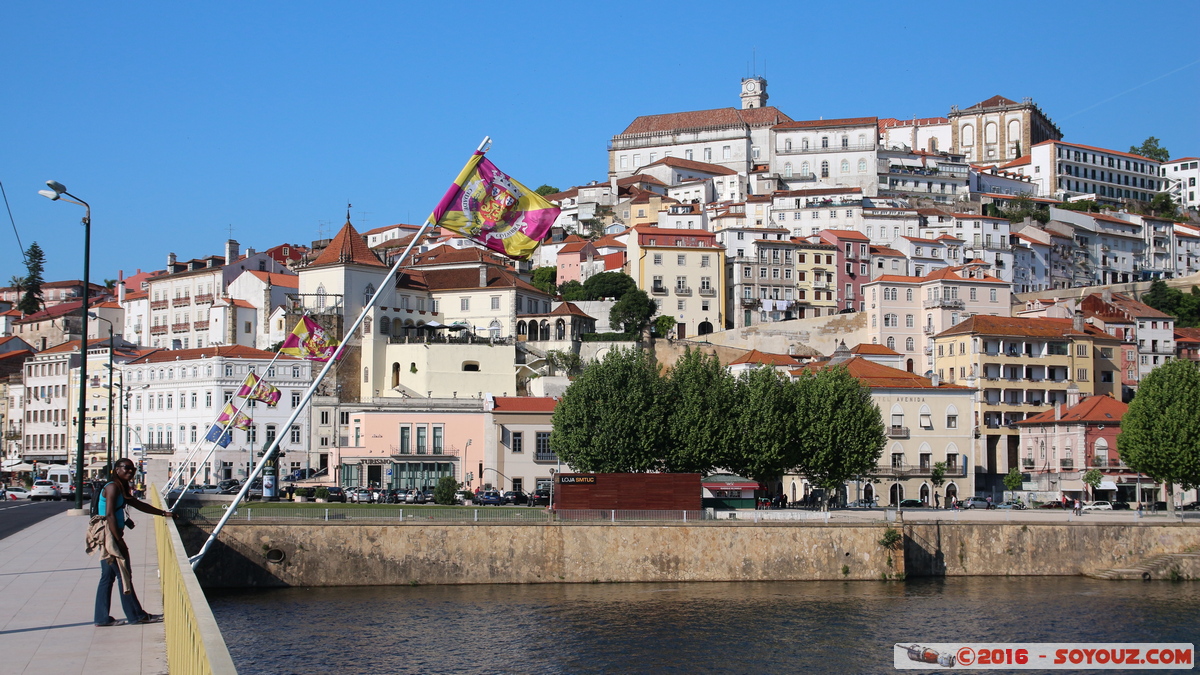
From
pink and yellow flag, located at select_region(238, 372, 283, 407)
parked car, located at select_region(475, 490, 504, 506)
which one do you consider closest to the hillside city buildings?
parked car, located at select_region(475, 490, 504, 506)

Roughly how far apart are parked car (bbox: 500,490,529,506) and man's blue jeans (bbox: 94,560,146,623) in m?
42.3

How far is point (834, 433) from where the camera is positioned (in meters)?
53.9

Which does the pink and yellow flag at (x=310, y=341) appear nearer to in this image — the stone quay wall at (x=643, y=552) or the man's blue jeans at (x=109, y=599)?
the stone quay wall at (x=643, y=552)

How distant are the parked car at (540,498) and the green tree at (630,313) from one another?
3861cm

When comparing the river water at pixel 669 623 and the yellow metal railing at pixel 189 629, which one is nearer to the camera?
the yellow metal railing at pixel 189 629

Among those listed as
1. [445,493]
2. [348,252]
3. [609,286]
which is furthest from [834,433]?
[609,286]

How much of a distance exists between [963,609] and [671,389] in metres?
20.6

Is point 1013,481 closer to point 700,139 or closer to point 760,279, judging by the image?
point 760,279

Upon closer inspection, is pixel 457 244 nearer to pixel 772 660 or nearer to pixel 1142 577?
pixel 1142 577

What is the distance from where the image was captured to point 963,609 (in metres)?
36.6

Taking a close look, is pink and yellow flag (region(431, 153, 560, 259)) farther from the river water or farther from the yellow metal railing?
the river water

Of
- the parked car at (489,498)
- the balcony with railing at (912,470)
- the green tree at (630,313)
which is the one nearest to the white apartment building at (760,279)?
the green tree at (630,313)

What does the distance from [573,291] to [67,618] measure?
93.9 meters

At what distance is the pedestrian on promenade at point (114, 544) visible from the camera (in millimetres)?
12688
